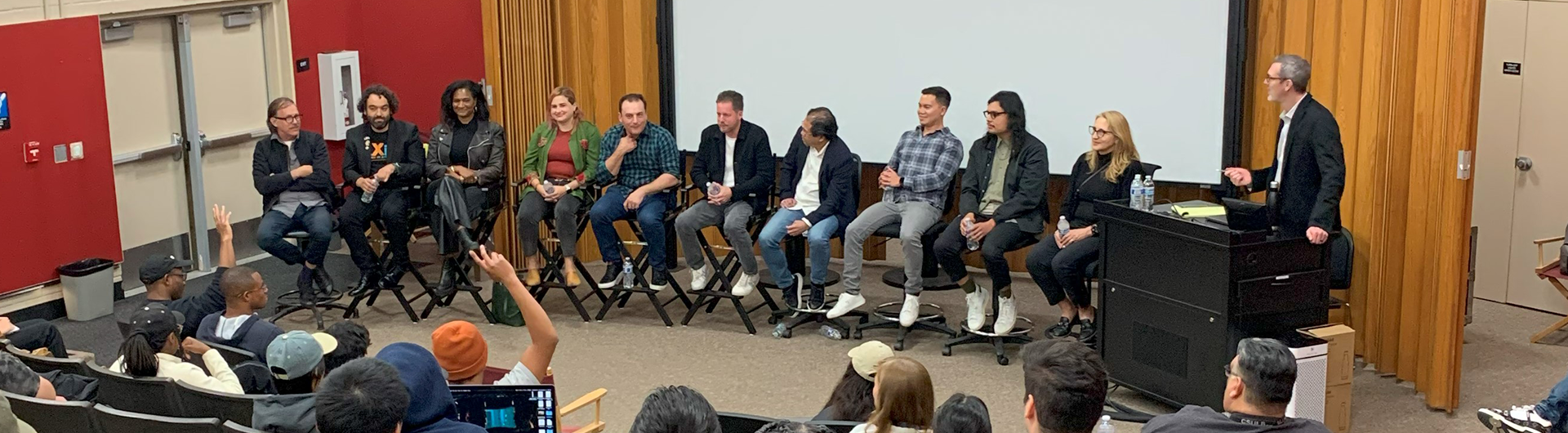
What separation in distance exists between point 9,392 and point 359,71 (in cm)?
570

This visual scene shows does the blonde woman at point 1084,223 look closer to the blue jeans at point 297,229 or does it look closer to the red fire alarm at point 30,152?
the blue jeans at point 297,229

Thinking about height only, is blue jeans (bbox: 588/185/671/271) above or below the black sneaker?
above

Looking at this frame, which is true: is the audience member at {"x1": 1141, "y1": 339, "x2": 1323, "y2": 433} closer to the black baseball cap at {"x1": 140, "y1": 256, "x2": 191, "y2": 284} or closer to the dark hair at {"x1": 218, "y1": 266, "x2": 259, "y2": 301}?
the dark hair at {"x1": 218, "y1": 266, "x2": 259, "y2": 301}

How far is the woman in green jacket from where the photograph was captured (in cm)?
804

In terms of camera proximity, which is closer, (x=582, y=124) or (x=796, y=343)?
(x=796, y=343)

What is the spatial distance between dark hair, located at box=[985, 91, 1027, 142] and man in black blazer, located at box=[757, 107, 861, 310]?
78cm

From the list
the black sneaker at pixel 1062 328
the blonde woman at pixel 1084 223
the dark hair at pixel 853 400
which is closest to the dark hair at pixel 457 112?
the blonde woman at pixel 1084 223

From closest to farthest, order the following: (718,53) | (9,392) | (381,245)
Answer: (9,392)
(718,53)
(381,245)

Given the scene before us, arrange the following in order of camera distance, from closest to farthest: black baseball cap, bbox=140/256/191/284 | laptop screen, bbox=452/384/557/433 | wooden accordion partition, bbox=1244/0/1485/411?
laptop screen, bbox=452/384/557/433 → wooden accordion partition, bbox=1244/0/1485/411 → black baseball cap, bbox=140/256/191/284

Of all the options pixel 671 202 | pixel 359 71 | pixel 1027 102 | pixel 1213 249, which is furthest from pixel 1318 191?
pixel 359 71

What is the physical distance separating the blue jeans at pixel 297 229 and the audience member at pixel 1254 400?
17.3 feet

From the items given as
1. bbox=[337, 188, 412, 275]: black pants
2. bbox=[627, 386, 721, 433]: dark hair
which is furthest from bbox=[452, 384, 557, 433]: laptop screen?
bbox=[337, 188, 412, 275]: black pants

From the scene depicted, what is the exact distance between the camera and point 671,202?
8031mm

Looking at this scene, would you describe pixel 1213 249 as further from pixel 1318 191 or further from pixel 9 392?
pixel 9 392
